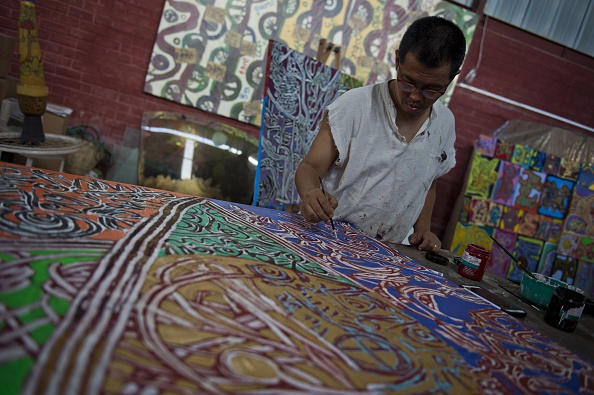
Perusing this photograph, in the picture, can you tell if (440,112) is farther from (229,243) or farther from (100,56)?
(100,56)

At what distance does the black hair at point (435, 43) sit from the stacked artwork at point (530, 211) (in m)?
3.27

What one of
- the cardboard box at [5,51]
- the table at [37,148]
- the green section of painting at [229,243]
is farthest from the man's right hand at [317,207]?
the cardboard box at [5,51]

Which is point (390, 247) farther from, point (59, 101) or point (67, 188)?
point (59, 101)

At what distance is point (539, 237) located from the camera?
197 inches

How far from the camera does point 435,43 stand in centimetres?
166

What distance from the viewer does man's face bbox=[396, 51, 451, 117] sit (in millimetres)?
1705

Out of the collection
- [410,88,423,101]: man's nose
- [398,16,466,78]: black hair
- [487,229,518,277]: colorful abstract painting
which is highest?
[398,16,466,78]: black hair

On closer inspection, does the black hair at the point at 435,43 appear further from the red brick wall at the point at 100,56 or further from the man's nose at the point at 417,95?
the red brick wall at the point at 100,56

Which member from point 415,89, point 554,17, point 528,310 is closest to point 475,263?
point 528,310

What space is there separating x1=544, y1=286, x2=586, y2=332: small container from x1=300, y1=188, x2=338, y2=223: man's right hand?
0.77 metres

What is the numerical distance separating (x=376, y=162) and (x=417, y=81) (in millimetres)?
416

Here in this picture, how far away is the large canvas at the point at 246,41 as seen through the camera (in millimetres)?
3926

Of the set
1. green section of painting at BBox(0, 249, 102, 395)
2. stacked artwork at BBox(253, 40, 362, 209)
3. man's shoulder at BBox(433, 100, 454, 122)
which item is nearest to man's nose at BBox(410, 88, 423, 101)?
man's shoulder at BBox(433, 100, 454, 122)

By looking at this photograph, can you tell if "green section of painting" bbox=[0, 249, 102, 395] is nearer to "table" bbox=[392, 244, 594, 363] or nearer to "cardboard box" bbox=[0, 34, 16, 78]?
"table" bbox=[392, 244, 594, 363]
